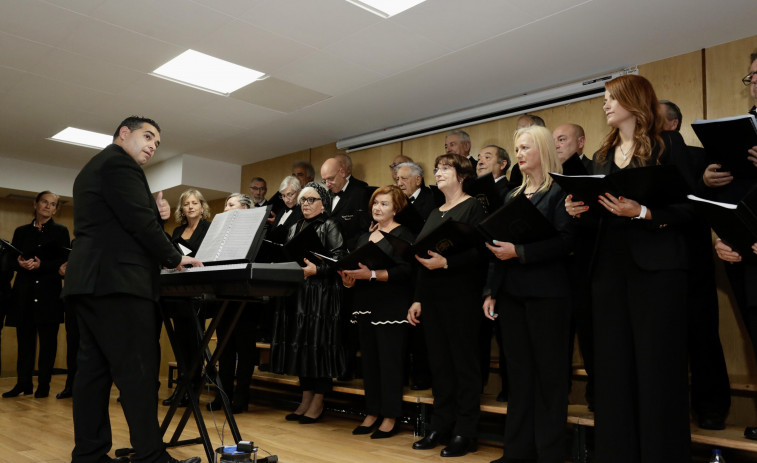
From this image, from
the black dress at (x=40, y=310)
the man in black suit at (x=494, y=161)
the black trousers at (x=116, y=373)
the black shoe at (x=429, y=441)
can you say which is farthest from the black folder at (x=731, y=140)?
the black dress at (x=40, y=310)

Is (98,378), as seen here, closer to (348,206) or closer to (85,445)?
(85,445)

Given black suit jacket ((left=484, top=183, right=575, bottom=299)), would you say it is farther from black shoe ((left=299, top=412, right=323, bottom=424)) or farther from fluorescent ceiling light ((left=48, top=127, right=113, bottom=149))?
fluorescent ceiling light ((left=48, top=127, right=113, bottom=149))

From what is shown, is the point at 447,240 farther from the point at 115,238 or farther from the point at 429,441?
the point at 115,238

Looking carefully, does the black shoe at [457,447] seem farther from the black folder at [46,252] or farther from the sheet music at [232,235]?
the black folder at [46,252]

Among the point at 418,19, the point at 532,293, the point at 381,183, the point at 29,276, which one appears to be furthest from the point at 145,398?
the point at 381,183

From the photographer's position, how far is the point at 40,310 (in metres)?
4.64

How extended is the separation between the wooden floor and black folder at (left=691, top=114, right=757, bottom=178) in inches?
63.6

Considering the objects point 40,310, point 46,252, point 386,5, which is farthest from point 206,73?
point 40,310

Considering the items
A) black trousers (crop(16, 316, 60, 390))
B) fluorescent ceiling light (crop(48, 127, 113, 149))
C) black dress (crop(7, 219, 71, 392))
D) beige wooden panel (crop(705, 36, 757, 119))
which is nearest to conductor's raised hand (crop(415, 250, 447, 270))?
beige wooden panel (crop(705, 36, 757, 119))

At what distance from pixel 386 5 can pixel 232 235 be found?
1.82 meters

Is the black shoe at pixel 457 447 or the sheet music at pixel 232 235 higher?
the sheet music at pixel 232 235

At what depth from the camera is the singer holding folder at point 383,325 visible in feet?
10.2

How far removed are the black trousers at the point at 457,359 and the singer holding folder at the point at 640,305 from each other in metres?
0.80

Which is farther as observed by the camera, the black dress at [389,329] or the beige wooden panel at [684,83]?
the beige wooden panel at [684,83]
